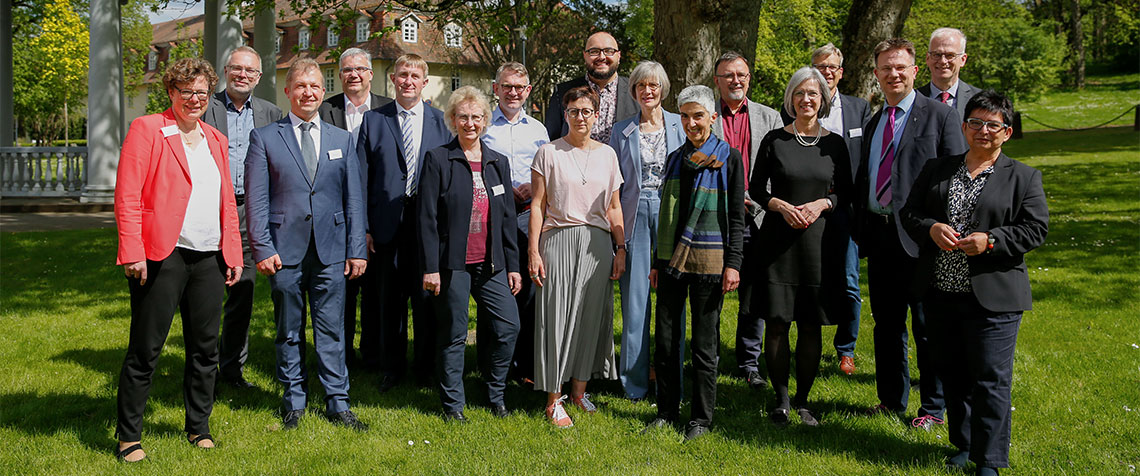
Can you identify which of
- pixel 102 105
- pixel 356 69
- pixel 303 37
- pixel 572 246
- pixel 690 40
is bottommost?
pixel 572 246

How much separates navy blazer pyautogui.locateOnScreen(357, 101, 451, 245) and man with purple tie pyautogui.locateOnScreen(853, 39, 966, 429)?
9.34ft

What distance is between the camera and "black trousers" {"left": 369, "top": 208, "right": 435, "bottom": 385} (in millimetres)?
5734

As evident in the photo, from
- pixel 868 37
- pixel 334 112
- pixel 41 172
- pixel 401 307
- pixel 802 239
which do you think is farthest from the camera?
pixel 41 172

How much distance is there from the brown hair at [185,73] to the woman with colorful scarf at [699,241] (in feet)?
8.44

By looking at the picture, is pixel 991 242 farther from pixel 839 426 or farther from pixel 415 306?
pixel 415 306

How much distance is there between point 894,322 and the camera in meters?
5.09

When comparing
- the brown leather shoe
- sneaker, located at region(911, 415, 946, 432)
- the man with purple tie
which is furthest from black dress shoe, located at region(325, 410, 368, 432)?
the brown leather shoe

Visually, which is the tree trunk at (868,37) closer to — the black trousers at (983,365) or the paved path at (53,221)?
the black trousers at (983,365)

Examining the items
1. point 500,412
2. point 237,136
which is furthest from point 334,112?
point 500,412

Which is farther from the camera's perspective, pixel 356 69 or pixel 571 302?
pixel 356 69

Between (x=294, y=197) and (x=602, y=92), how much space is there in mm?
2234

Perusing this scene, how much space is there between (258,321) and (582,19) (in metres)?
30.0

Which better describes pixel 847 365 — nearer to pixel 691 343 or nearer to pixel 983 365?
pixel 691 343

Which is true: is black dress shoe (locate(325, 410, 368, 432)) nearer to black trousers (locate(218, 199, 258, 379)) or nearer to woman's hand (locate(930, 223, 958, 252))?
black trousers (locate(218, 199, 258, 379))
